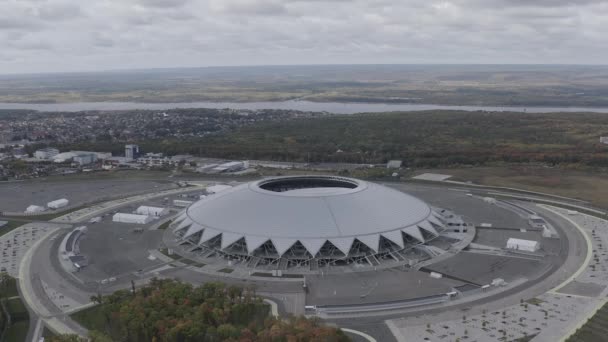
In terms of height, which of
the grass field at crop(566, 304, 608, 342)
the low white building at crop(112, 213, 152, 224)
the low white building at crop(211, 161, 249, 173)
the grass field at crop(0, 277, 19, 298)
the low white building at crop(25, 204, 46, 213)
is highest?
the low white building at crop(211, 161, 249, 173)

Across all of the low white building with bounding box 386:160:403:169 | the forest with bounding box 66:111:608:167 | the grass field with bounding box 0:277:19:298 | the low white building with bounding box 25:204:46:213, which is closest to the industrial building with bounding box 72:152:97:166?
the forest with bounding box 66:111:608:167

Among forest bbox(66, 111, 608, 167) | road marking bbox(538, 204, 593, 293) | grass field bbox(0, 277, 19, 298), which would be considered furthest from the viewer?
forest bbox(66, 111, 608, 167)

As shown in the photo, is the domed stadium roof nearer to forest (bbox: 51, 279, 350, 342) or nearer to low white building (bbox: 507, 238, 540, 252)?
low white building (bbox: 507, 238, 540, 252)

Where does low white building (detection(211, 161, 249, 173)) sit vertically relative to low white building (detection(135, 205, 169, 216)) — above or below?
above

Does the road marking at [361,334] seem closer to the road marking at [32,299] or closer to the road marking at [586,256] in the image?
the road marking at [586,256]

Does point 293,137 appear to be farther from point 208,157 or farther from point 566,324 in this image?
point 566,324

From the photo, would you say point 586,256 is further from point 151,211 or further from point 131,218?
point 131,218

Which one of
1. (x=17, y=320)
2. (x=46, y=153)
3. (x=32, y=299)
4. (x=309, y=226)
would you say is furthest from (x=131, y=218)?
(x=46, y=153)
